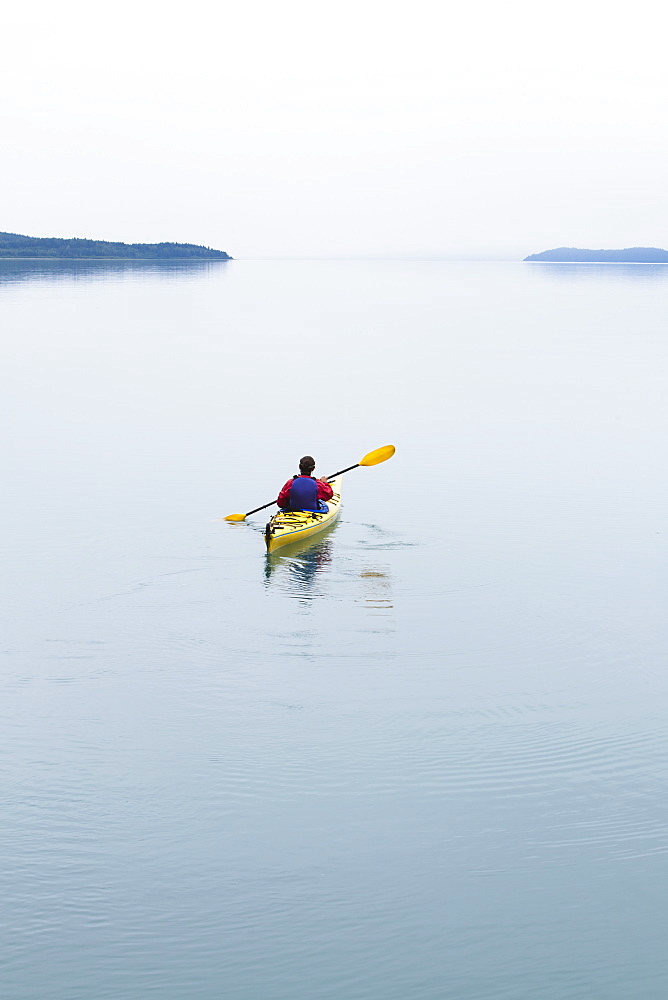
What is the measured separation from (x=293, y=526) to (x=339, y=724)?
692cm

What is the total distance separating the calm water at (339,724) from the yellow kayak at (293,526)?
336 mm

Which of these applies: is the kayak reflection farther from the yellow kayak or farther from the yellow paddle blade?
the yellow paddle blade

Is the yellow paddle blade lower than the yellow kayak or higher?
higher

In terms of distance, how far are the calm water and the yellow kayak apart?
1.10 feet

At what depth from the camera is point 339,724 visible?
11.2m

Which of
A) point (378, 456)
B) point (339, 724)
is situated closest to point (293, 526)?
point (378, 456)

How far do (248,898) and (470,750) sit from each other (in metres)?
3.17

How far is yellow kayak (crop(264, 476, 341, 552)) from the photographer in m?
17.5

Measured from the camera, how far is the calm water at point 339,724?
7.64m

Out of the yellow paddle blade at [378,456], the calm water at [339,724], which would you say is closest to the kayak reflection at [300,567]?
the calm water at [339,724]

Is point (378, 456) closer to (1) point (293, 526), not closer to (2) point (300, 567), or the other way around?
(1) point (293, 526)

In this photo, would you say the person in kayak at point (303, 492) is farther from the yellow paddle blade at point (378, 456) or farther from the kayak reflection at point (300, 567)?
the yellow paddle blade at point (378, 456)

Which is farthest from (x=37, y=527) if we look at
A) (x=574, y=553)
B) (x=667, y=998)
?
(x=667, y=998)

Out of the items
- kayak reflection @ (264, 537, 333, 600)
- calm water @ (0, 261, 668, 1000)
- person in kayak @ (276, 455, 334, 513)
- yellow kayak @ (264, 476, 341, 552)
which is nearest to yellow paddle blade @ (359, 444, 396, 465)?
calm water @ (0, 261, 668, 1000)
